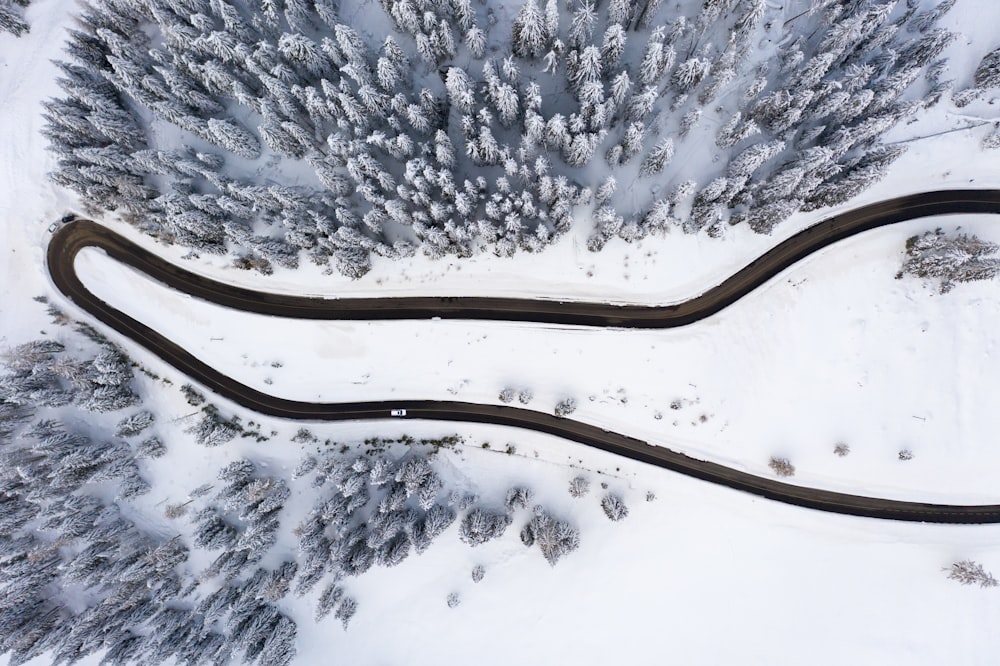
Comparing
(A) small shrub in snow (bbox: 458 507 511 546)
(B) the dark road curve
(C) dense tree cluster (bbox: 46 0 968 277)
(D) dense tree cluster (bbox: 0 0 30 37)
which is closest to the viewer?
(C) dense tree cluster (bbox: 46 0 968 277)

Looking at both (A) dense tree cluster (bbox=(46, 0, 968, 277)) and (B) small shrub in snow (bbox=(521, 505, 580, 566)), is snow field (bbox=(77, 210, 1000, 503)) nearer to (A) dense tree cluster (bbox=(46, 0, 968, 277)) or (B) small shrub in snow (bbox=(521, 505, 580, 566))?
(A) dense tree cluster (bbox=(46, 0, 968, 277))

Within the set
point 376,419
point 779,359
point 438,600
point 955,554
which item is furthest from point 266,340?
point 955,554

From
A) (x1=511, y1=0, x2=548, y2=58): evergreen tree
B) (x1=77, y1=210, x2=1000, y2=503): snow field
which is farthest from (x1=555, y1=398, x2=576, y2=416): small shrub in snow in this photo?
(x1=511, y1=0, x2=548, y2=58): evergreen tree

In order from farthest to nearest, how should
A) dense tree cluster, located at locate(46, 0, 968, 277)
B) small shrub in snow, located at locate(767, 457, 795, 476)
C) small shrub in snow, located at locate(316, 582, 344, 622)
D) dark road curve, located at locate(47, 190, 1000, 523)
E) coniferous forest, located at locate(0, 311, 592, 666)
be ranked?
small shrub in snow, located at locate(767, 457, 795, 476)
dark road curve, located at locate(47, 190, 1000, 523)
coniferous forest, located at locate(0, 311, 592, 666)
small shrub in snow, located at locate(316, 582, 344, 622)
dense tree cluster, located at locate(46, 0, 968, 277)

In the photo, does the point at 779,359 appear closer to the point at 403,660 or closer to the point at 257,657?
the point at 403,660

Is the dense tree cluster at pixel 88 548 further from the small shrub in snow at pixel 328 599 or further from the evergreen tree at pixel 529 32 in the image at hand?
the evergreen tree at pixel 529 32
